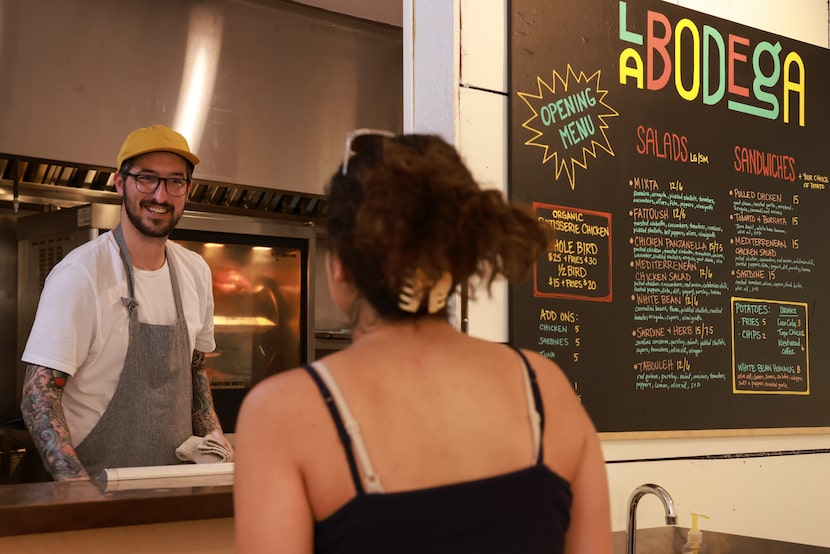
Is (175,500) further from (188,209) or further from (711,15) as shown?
(188,209)

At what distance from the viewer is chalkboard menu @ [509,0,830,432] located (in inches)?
102

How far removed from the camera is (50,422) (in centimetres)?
254

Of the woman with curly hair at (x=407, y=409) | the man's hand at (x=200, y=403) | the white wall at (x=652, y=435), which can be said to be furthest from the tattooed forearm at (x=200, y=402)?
the woman with curly hair at (x=407, y=409)

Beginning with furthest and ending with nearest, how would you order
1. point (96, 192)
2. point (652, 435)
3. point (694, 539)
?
point (96, 192) → point (652, 435) → point (694, 539)

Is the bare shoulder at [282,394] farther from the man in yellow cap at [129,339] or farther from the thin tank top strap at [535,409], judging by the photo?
the man in yellow cap at [129,339]

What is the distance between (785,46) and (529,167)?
1.21 metres

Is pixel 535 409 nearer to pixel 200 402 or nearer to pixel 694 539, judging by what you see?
pixel 694 539

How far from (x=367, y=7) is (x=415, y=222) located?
3665mm

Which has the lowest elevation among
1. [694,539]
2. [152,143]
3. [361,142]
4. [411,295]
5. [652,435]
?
[694,539]

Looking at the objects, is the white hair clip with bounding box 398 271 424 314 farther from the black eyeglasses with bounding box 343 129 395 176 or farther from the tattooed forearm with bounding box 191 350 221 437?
the tattooed forearm with bounding box 191 350 221 437

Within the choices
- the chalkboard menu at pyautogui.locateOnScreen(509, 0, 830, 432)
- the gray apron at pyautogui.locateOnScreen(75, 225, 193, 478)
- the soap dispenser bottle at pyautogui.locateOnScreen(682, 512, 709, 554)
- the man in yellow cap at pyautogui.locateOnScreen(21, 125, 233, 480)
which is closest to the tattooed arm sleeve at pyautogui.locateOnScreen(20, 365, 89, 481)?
the man in yellow cap at pyautogui.locateOnScreen(21, 125, 233, 480)

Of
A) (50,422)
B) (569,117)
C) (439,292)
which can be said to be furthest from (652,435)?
(439,292)

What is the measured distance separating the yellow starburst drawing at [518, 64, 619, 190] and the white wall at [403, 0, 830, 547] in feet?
0.33

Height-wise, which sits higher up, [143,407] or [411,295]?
[411,295]
